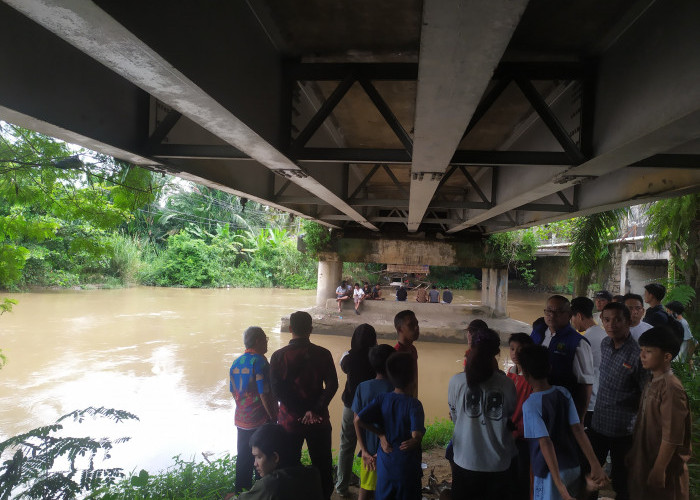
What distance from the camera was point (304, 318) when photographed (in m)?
Result: 3.48

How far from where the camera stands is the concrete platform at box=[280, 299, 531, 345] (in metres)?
13.0

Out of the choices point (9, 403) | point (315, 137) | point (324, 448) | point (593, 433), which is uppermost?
point (315, 137)

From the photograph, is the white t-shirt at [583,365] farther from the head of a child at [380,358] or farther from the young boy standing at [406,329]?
the head of a child at [380,358]

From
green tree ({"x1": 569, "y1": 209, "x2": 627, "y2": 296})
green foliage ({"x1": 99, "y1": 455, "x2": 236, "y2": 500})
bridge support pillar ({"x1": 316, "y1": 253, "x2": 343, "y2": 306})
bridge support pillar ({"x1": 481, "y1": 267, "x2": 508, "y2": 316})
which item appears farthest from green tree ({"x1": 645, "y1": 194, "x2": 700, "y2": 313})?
bridge support pillar ({"x1": 316, "y1": 253, "x2": 343, "y2": 306})

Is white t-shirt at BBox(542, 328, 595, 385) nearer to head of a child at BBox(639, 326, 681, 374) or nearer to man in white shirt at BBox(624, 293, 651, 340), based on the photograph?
head of a child at BBox(639, 326, 681, 374)

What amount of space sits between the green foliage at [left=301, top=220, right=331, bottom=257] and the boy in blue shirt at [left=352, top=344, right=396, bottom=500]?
1058 centimetres

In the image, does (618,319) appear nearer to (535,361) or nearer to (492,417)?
(535,361)

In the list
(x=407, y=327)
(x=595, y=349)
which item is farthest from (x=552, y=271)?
(x=407, y=327)

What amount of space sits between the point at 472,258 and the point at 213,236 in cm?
2431

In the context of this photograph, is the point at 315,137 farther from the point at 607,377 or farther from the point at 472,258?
the point at 472,258

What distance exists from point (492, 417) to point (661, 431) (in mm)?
1060

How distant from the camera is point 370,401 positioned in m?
2.91

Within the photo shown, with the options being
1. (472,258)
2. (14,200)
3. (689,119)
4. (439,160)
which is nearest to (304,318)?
(439,160)

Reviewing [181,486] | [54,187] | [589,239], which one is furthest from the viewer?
[589,239]
